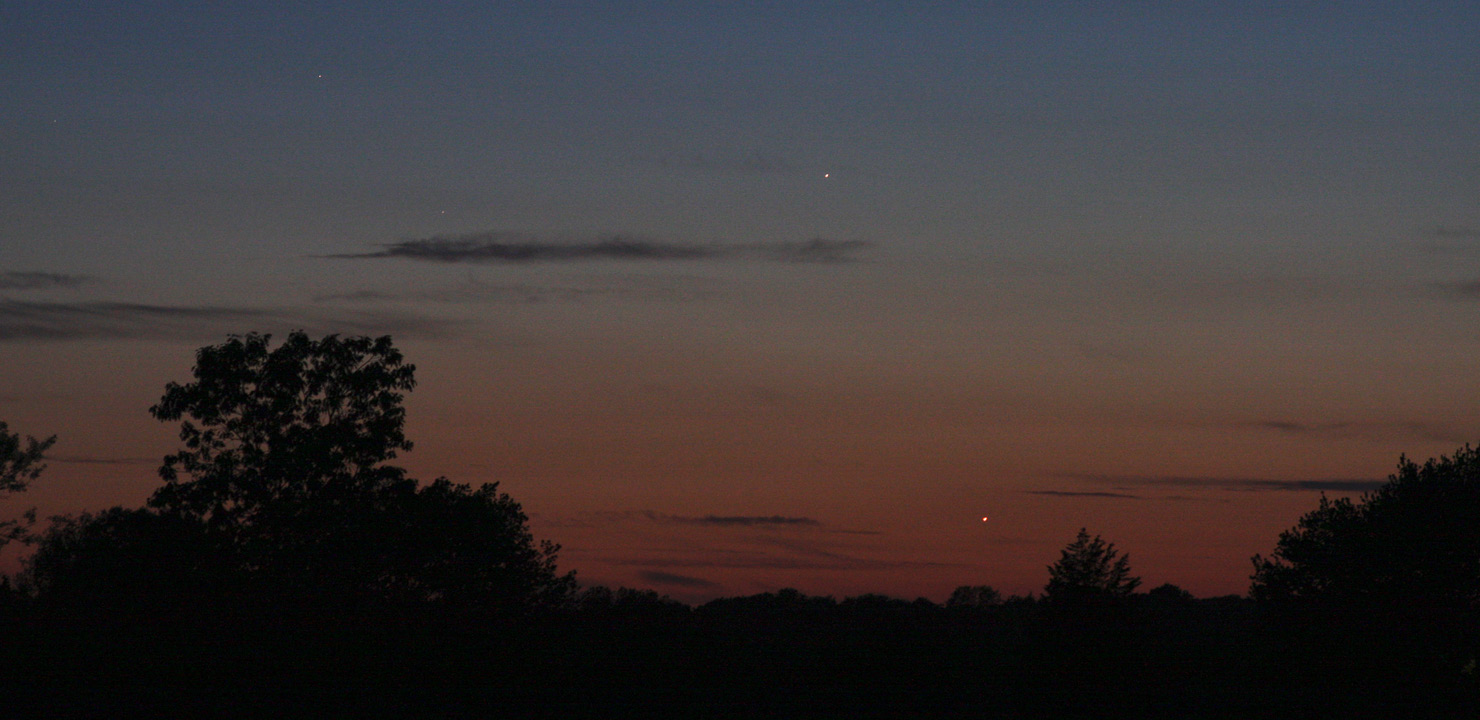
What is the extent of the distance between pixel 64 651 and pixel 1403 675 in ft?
215

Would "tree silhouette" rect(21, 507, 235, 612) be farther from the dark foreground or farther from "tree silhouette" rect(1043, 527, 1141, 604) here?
"tree silhouette" rect(1043, 527, 1141, 604)

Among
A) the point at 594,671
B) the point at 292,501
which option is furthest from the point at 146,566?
the point at 594,671

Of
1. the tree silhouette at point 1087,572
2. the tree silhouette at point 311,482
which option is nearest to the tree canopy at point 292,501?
the tree silhouette at point 311,482

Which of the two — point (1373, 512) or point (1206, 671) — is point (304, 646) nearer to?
point (1373, 512)

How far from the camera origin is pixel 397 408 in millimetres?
62750

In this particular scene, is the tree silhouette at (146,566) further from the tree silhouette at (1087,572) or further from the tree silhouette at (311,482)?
the tree silhouette at (1087,572)

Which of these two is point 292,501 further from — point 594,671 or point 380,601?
point 594,671

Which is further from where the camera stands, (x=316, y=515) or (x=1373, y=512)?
(x=1373, y=512)

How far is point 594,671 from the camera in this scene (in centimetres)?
8769

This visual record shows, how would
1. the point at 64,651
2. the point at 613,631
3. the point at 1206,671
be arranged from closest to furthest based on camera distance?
the point at 64,651 < the point at 1206,671 < the point at 613,631

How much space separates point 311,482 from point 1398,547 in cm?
5258

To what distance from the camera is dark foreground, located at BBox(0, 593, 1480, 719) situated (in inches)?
2350

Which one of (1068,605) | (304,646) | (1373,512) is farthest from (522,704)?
(1373,512)

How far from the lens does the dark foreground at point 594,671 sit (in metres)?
59.7
